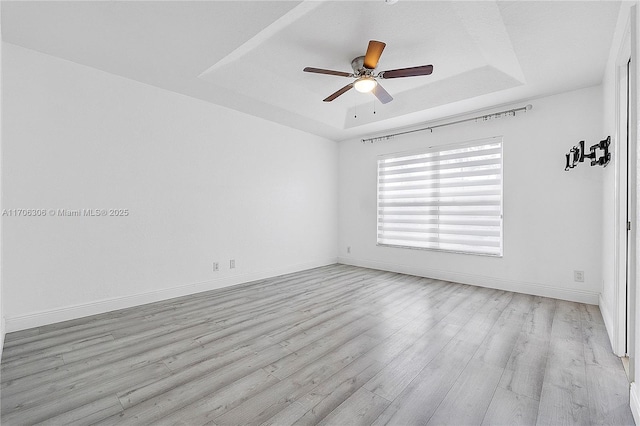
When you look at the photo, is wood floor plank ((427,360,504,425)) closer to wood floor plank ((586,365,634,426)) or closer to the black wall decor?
wood floor plank ((586,365,634,426))

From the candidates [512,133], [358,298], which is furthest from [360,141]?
[358,298]

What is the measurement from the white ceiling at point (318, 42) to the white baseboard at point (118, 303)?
8.35 ft

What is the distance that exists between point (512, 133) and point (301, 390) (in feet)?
13.9

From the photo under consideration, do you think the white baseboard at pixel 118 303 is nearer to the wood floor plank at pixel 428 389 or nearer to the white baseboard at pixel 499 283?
the white baseboard at pixel 499 283

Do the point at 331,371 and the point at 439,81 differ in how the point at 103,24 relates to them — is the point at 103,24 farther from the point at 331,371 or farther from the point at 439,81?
the point at 439,81

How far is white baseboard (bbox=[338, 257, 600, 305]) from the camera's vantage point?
356 cm

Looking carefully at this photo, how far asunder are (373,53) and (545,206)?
10.1ft

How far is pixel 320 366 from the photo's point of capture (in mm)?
2086

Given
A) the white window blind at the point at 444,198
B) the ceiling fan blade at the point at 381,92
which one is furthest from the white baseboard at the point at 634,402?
the ceiling fan blade at the point at 381,92

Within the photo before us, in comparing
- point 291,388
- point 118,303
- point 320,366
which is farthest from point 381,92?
point 118,303

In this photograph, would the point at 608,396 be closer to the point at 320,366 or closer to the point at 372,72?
the point at 320,366

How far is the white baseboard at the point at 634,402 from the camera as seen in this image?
1508 mm

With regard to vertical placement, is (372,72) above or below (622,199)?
above

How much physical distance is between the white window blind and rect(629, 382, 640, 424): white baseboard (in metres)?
2.69
